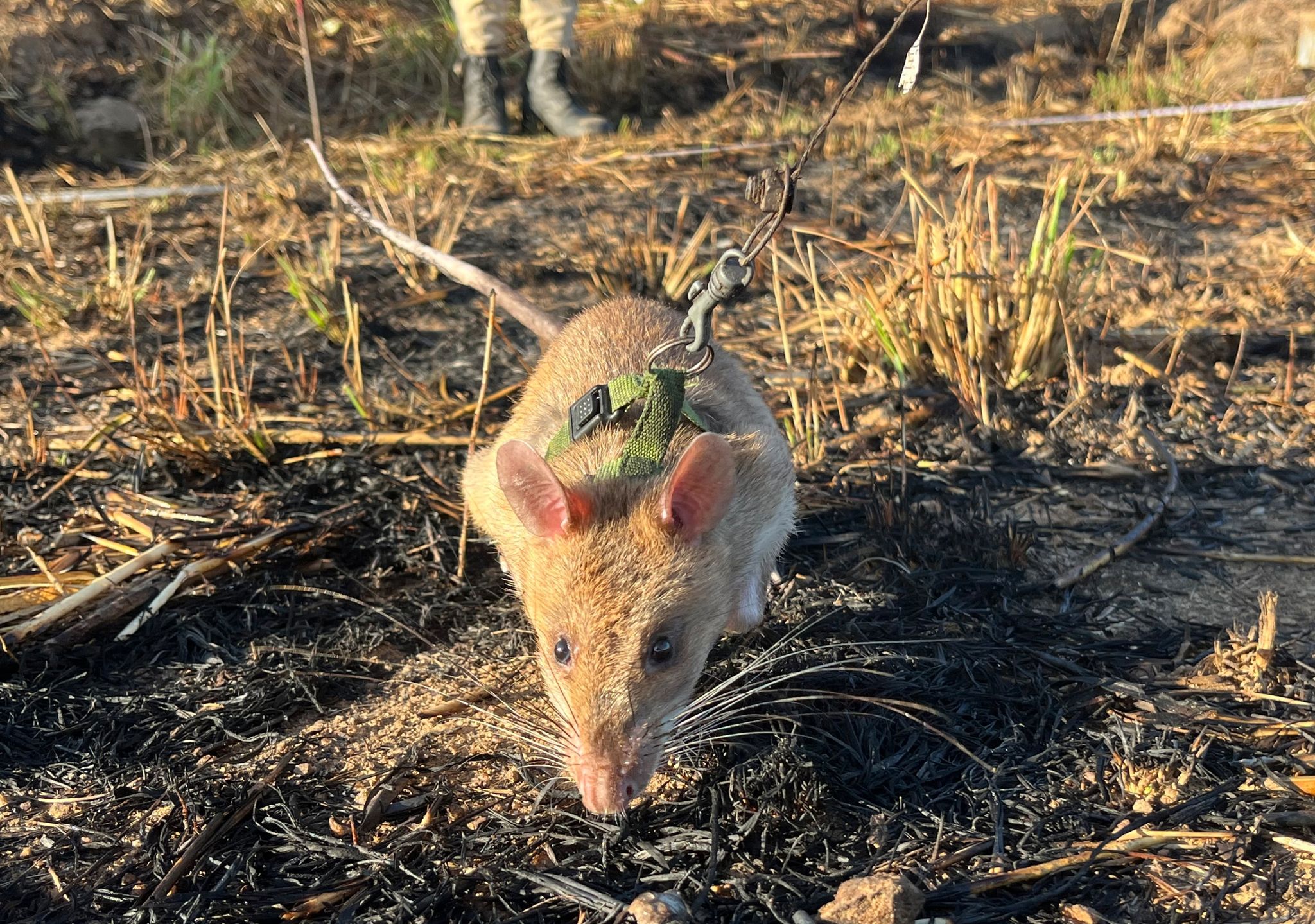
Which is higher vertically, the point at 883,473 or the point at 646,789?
the point at 883,473

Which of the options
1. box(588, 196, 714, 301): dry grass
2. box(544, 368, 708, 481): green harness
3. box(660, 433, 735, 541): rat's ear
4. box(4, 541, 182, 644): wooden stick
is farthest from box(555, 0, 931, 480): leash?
box(588, 196, 714, 301): dry grass

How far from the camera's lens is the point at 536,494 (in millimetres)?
2424

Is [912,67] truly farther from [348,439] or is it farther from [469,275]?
[348,439]

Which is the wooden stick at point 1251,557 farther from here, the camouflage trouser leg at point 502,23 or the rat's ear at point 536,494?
the camouflage trouser leg at point 502,23

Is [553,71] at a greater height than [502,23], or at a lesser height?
lesser

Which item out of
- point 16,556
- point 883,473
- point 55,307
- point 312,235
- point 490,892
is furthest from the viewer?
point 312,235

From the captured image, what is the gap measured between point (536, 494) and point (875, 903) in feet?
3.63

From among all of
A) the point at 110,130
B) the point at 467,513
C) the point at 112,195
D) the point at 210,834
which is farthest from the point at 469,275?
the point at 110,130

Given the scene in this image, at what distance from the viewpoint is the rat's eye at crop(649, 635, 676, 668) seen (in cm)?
239

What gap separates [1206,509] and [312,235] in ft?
14.6

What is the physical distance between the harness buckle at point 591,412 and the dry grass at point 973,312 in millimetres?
1611

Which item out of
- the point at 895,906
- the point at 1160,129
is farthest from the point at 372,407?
the point at 1160,129

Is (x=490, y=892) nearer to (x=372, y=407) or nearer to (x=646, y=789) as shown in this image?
(x=646, y=789)

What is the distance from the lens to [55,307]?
15.8ft
